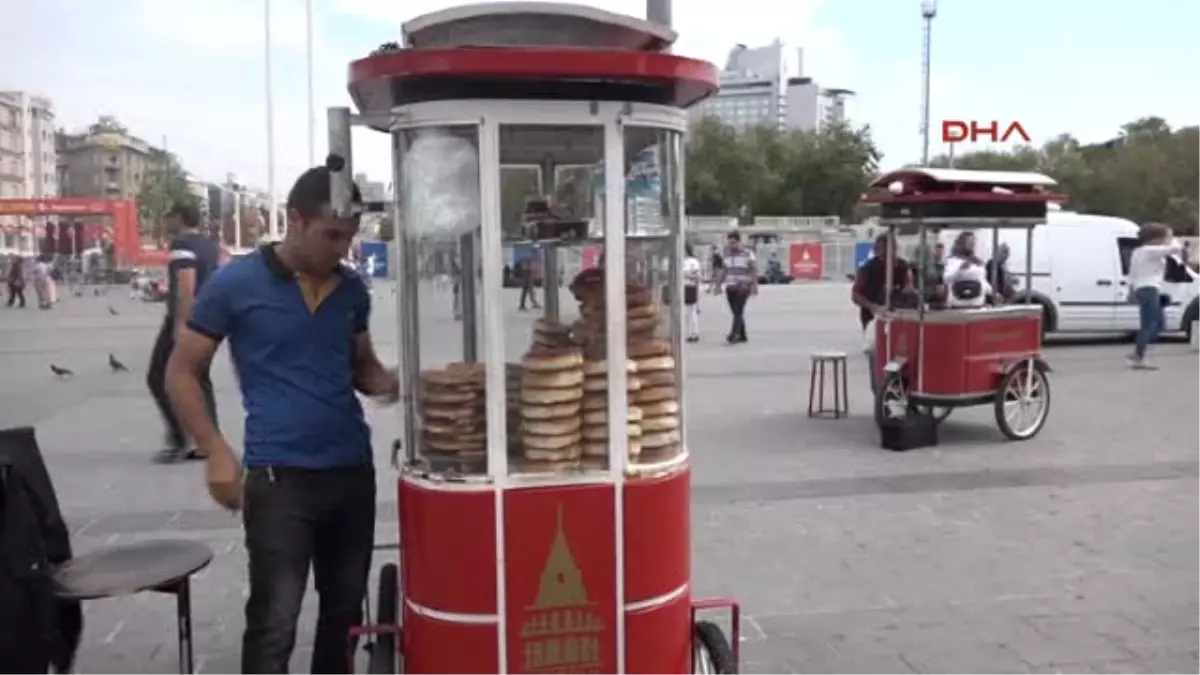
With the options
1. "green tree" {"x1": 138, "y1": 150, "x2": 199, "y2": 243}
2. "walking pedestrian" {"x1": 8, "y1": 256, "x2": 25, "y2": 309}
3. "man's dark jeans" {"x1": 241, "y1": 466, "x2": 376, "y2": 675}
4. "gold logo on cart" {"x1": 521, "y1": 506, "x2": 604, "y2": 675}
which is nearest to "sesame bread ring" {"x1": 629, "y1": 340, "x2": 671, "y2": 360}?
"gold logo on cart" {"x1": 521, "y1": 506, "x2": 604, "y2": 675}

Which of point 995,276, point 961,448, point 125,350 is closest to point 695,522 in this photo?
point 961,448

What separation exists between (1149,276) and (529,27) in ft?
40.2

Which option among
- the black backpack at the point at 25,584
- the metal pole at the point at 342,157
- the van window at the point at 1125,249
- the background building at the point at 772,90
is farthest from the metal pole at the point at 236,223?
the background building at the point at 772,90

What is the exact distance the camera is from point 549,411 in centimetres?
321

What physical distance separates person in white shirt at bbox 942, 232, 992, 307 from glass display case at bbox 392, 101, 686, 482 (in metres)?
6.29

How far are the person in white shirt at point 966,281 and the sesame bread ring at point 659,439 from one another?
20.4 ft

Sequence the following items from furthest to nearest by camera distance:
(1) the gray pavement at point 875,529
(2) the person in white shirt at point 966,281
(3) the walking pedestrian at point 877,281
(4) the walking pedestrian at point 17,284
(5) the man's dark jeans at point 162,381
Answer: (4) the walking pedestrian at point 17,284 < (2) the person in white shirt at point 966,281 < (3) the walking pedestrian at point 877,281 < (5) the man's dark jeans at point 162,381 < (1) the gray pavement at point 875,529

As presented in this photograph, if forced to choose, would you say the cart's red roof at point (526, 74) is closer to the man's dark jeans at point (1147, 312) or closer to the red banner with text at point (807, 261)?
the man's dark jeans at point (1147, 312)

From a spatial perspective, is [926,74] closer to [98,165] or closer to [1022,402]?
[1022,402]

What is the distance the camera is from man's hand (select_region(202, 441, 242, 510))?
3.32m

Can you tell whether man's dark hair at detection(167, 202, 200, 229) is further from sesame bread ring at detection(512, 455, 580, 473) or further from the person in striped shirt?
the person in striped shirt

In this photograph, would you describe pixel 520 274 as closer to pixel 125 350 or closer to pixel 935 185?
pixel 935 185

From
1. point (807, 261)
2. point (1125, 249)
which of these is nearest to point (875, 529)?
point (1125, 249)

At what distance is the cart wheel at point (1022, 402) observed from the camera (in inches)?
351
